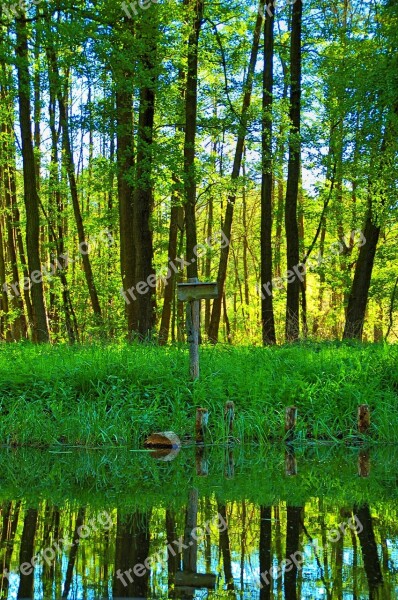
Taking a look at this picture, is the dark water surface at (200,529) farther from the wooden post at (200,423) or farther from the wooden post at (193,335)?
the wooden post at (193,335)

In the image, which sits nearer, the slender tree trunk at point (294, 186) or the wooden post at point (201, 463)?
the wooden post at point (201, 463)

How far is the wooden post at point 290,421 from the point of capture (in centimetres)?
966

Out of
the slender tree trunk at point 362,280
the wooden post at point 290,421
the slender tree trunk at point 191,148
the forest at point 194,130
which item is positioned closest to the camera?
the wooden post at point 290,421

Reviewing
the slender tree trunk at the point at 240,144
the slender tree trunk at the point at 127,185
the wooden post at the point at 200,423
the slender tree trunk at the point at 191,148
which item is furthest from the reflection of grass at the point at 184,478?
the slender tree trunk at the point at 240,144

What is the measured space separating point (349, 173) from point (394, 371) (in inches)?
306

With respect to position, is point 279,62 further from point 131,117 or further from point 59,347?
point 59,347

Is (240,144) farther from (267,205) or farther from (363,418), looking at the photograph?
(363,418)

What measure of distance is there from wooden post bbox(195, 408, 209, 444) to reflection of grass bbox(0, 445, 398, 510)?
291mm

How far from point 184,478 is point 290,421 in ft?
9.08

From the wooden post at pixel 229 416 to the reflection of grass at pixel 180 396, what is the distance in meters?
0.10

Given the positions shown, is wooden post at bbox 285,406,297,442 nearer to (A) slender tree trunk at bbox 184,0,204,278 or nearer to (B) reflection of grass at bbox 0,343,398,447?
(B) reflection of grass at bbox 0,343,398,447

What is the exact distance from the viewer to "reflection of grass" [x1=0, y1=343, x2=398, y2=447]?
9781 mm

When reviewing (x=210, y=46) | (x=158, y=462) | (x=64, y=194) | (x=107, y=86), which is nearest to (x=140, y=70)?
(x=107, y=86)

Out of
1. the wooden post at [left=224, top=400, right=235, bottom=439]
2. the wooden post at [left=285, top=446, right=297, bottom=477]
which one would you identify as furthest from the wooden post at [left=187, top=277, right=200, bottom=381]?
the wooden post at [left=285, top=446, right=297, bottom=477]
